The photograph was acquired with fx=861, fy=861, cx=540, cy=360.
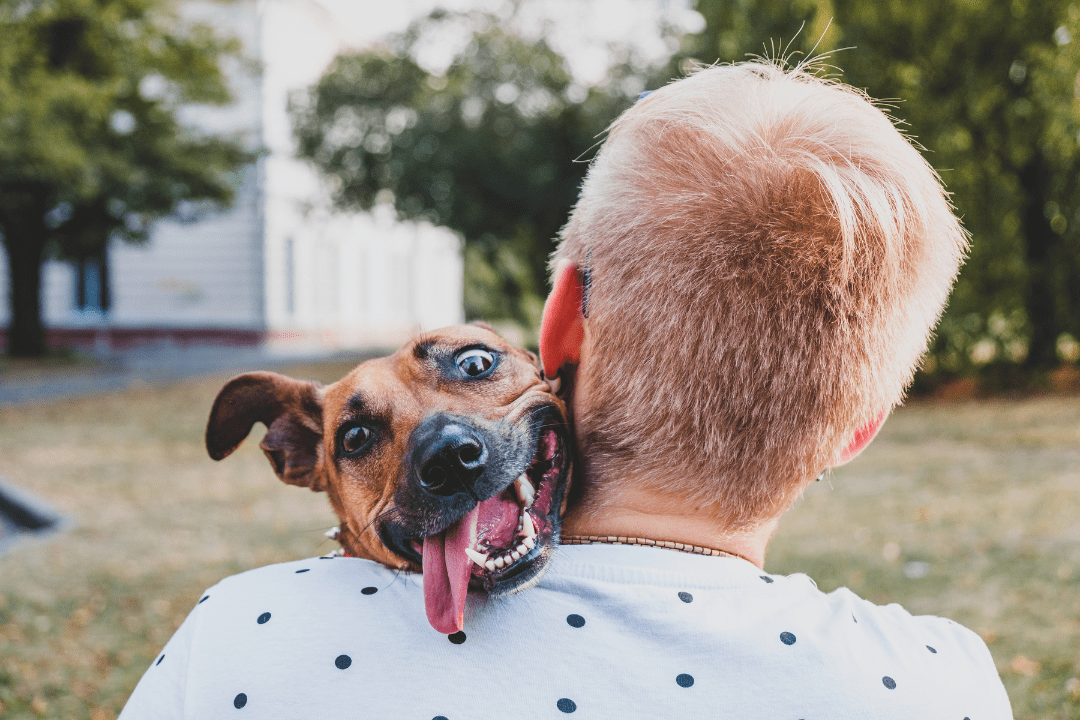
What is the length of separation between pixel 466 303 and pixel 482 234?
1666 cm

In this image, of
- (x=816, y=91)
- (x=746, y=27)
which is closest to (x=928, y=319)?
(x=816, y=91)

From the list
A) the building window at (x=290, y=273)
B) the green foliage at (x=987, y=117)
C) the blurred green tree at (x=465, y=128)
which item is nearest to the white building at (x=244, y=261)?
the building window at (x=290, y=273)

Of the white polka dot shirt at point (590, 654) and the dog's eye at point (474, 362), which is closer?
the white polka dot shirt at point (590, 654)

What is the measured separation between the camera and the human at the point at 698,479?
125 cm

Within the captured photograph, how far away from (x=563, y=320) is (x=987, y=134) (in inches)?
645

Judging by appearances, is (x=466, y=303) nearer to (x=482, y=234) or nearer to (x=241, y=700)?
(x=482, y=234)

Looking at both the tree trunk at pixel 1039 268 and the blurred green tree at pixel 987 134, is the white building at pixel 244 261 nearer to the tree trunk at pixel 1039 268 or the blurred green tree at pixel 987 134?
the blurred green tree at pixel 987 134

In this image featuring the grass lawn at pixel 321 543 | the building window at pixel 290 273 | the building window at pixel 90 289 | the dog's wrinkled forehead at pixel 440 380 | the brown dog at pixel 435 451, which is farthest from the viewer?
the building window at pixel 90 289

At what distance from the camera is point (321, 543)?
23.4ft

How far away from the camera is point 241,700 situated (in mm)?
1277

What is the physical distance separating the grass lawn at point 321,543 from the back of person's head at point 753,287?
1821mm

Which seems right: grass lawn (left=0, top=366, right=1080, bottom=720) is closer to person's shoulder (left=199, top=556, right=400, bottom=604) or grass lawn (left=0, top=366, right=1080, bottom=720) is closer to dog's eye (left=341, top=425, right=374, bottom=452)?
dog's eye (left=341, top=425, right=374, bottom=452)

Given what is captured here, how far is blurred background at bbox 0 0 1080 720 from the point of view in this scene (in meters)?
6.12

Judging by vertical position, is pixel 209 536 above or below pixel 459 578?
Result: below
